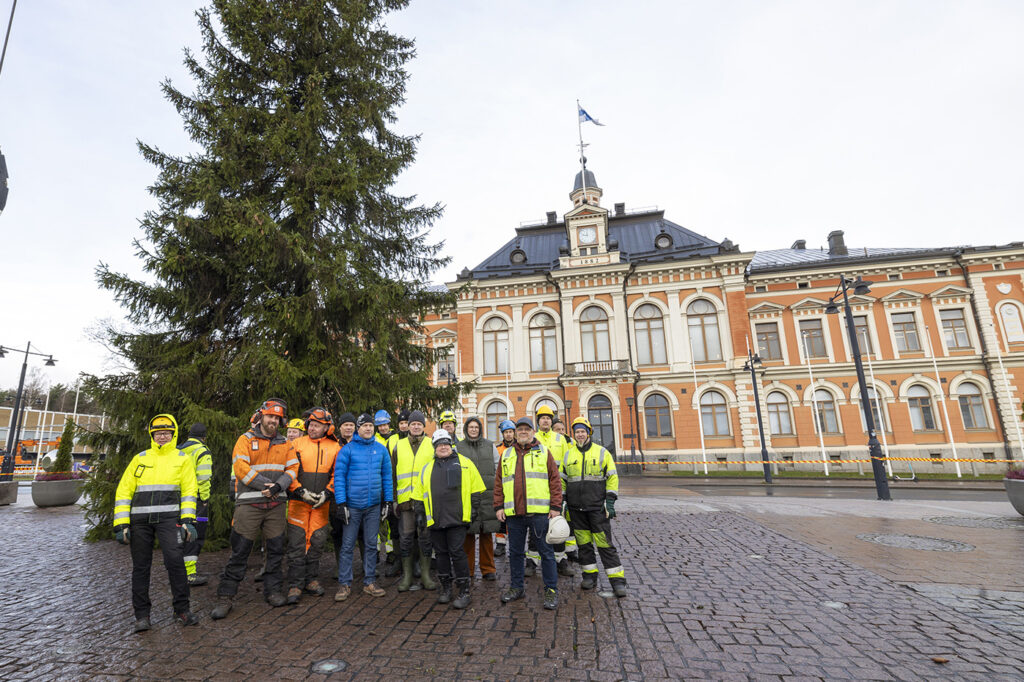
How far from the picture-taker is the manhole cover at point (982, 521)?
851 centimetres

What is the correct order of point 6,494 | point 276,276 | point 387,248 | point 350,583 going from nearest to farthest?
point 350,583
point 276,276
point 387,248
point 6,494

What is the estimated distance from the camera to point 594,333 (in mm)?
28969

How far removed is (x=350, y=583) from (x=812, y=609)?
4.81m

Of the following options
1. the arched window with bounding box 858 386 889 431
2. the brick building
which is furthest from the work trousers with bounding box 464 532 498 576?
the arched window with bounding box 858 386 889 431

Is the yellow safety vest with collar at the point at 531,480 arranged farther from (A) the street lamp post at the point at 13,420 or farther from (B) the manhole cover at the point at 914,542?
(A) the street lamp post at the point at 13,420

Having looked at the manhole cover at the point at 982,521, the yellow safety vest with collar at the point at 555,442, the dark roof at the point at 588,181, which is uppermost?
the dark roof at the point at 588,181

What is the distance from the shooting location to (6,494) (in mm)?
13555


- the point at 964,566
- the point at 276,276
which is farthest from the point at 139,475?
the point at 964,566

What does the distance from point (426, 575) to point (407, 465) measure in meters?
1.27

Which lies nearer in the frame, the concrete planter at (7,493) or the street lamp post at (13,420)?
the concrete planter at (7,493)

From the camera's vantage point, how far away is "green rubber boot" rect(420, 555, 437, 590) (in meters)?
5.25

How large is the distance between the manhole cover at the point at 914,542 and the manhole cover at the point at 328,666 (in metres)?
7.88

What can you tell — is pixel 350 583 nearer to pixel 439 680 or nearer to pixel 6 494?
pixel 439 680

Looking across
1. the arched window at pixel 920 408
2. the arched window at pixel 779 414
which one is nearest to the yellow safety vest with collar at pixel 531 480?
the arched window at pixel 779 414
